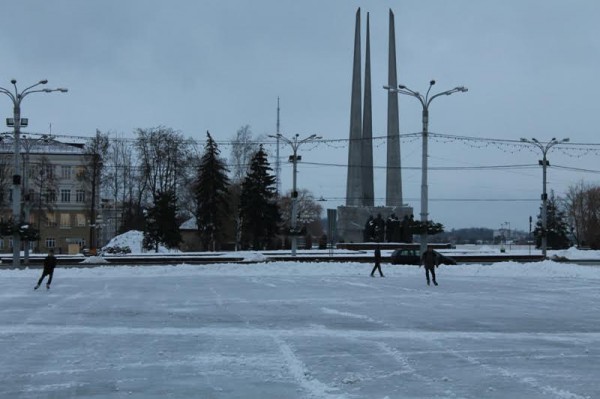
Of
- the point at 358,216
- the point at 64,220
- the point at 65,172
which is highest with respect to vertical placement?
the point at 65,172

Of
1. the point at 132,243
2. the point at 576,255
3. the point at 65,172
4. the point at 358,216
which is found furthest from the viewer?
the point at 65,172

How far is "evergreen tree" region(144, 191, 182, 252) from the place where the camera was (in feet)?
196

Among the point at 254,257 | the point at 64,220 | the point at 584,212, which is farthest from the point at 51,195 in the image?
the point at 584,212

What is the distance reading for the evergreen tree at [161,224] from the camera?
5959cm

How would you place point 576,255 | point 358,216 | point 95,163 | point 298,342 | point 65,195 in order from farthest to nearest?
1. point 65,195
2. point 358,216
3. point 95,163
4. point 576,255
5. point 298,342

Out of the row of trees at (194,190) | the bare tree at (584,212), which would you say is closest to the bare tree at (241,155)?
the row of trees at (194,190)

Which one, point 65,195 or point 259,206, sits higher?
point 65,195

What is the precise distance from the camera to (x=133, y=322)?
1455cm

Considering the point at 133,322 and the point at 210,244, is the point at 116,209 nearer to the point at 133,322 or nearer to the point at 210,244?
the point at 210,244

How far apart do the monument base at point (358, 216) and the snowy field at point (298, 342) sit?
51622mm

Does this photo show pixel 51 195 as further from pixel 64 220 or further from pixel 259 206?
pixel 259 206

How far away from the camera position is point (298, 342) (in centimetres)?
1181

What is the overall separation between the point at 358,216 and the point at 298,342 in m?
65.4

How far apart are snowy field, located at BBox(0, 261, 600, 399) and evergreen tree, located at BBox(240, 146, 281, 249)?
38859 millimetres
